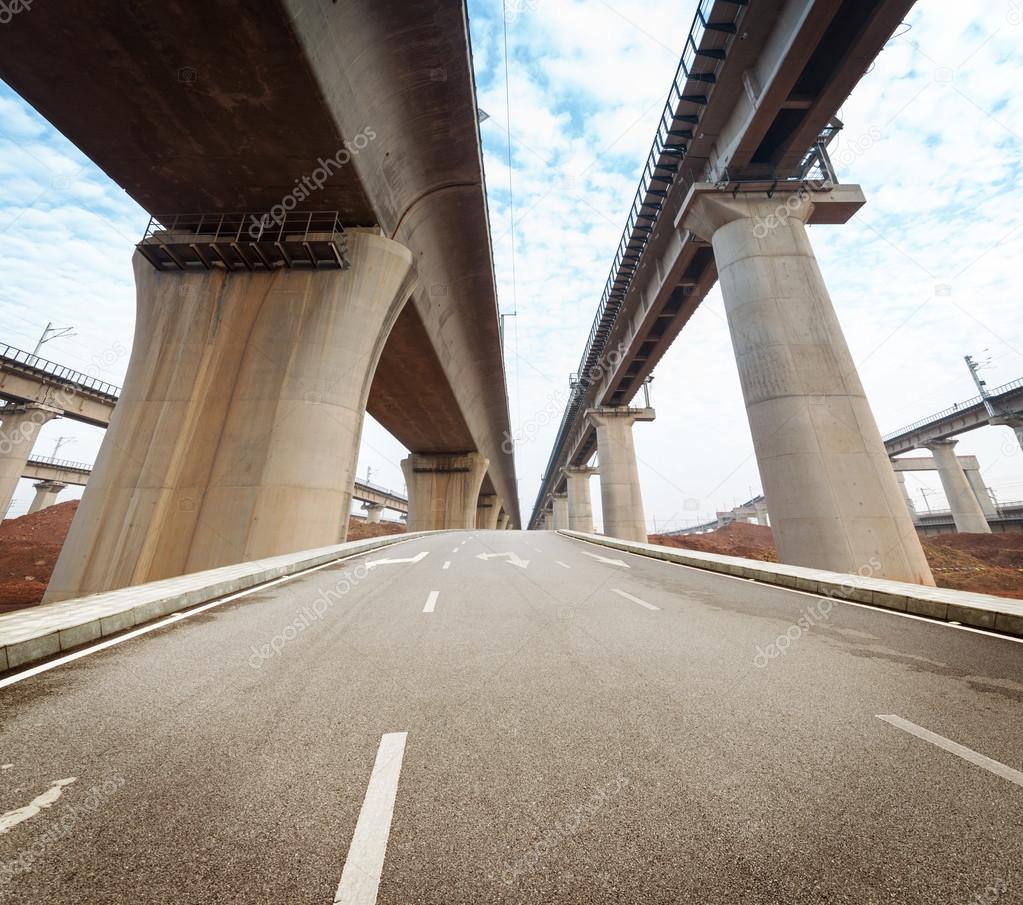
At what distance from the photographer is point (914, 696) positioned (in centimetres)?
354

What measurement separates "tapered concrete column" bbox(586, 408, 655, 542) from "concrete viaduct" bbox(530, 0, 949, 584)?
53.2ft

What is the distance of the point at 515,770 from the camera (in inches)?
97.3

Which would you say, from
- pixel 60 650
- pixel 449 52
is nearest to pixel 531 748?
pixel 60 650

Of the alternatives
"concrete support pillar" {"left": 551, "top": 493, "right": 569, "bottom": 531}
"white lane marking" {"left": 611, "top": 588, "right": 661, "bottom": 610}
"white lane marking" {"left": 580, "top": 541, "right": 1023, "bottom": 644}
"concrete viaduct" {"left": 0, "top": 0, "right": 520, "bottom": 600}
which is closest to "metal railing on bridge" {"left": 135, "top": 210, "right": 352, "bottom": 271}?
"concrete viaduct" {"left": 0, "top": 0, "right": 520, "bottom": 600}

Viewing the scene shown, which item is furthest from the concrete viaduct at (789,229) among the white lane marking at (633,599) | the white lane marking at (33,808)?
the white lane marking at (33,808)

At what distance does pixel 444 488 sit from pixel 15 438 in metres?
32.6

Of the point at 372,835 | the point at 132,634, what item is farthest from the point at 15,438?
the point at 372,835

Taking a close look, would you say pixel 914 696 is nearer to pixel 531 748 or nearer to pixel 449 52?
pixel 531 748

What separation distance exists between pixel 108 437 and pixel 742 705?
55.0 feet

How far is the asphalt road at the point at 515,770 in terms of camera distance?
1.74 metres

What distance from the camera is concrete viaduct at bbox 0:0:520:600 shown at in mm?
8594

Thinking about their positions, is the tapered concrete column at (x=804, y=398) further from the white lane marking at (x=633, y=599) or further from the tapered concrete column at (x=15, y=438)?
the tapered concrete column at (x=15, y=438)

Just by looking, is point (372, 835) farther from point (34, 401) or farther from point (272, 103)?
point (34, 401)

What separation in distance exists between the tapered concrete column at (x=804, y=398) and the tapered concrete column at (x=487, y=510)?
5250 cm
